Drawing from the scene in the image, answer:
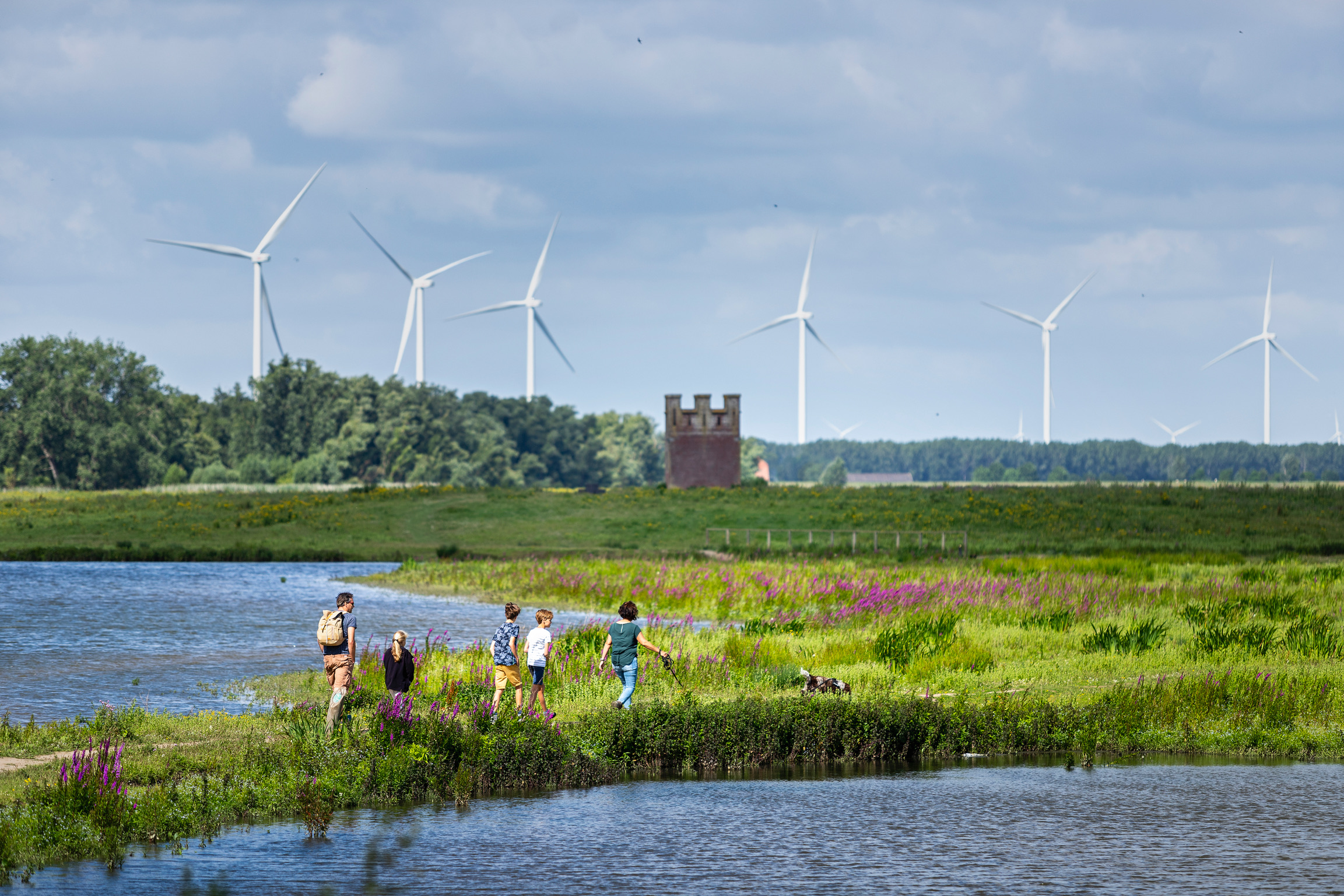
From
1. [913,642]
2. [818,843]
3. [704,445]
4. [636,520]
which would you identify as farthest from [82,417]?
[818,843]

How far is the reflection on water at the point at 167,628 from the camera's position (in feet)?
73.9

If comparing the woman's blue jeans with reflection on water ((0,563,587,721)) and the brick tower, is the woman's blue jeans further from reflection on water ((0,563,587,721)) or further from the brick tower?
the brick tower

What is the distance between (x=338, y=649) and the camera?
1677 cm

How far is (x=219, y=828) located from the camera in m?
13.1

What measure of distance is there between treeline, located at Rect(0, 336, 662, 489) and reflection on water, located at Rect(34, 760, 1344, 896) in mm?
118699

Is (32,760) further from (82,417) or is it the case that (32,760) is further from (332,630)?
(82,417)

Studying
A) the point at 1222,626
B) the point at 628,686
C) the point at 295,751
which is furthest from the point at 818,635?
the point at 295,751

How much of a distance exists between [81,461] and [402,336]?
107 ft

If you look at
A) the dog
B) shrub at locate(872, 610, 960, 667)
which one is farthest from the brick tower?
the dog

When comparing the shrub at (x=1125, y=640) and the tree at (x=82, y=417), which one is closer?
the shrub at (x=1125, y=640)

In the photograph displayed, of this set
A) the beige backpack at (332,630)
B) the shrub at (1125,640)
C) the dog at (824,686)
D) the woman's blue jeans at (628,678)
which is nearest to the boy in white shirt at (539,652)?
the woman's blue jeans at (628,678)

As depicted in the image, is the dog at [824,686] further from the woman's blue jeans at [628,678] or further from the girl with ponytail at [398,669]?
the girl with ponytail at [398,669]

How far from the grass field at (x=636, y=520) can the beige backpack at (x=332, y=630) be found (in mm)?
42643

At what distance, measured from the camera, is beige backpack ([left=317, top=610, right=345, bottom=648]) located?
1648 cm
